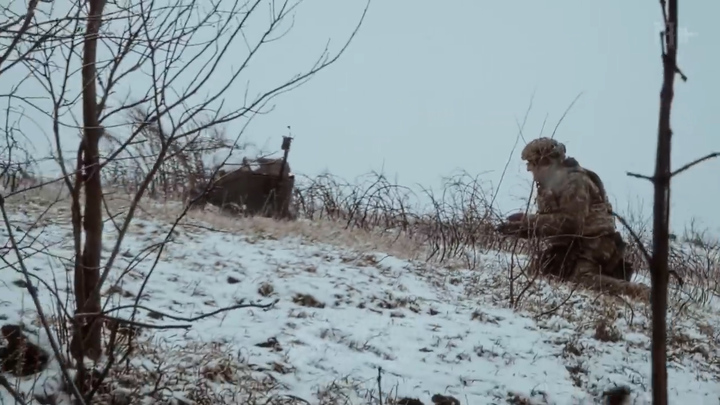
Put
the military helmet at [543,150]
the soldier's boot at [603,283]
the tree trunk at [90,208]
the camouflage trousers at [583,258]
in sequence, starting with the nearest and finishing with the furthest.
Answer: the tree trunk at [90,208] → the soldier's boot at [603,283] → the camouflage trousers at [583,258] → the military helmet at [543,150]

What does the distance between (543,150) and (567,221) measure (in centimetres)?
75

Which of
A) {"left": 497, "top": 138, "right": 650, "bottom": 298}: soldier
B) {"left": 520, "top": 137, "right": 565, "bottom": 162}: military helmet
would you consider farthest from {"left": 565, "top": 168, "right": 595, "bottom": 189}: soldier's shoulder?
{"left": 520, "top": 137, "right": 565, "bottom": 162}: military helmet

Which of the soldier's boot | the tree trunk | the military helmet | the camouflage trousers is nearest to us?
the tree trunk

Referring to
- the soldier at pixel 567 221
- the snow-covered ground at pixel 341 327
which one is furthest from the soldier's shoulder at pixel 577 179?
the snow-covered ground at pixel 341 327

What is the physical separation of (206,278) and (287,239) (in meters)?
1.55

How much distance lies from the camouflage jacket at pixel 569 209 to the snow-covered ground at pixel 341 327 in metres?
0.90

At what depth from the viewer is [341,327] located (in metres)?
4.48

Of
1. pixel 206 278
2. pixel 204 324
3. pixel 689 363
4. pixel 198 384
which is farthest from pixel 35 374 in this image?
pixel 689 363

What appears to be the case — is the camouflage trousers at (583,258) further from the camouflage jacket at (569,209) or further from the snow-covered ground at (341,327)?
the snow-covered ground at (341,327)

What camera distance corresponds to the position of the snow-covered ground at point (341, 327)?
11.7 ft

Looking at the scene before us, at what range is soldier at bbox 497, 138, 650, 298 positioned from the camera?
7.07 metres

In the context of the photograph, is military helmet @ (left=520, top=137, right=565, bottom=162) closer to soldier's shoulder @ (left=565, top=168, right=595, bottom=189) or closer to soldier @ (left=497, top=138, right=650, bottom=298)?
soldier @ (left=497, top=138, right=650, bottom=298)

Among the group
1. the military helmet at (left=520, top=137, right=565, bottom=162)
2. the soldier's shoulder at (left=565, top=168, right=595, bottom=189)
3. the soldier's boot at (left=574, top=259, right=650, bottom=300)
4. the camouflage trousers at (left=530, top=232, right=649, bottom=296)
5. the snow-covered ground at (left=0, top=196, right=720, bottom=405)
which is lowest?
the snow-covered ground at (left=0, top=196, right=720, bottom=405)

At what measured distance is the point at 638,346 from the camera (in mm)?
4957
